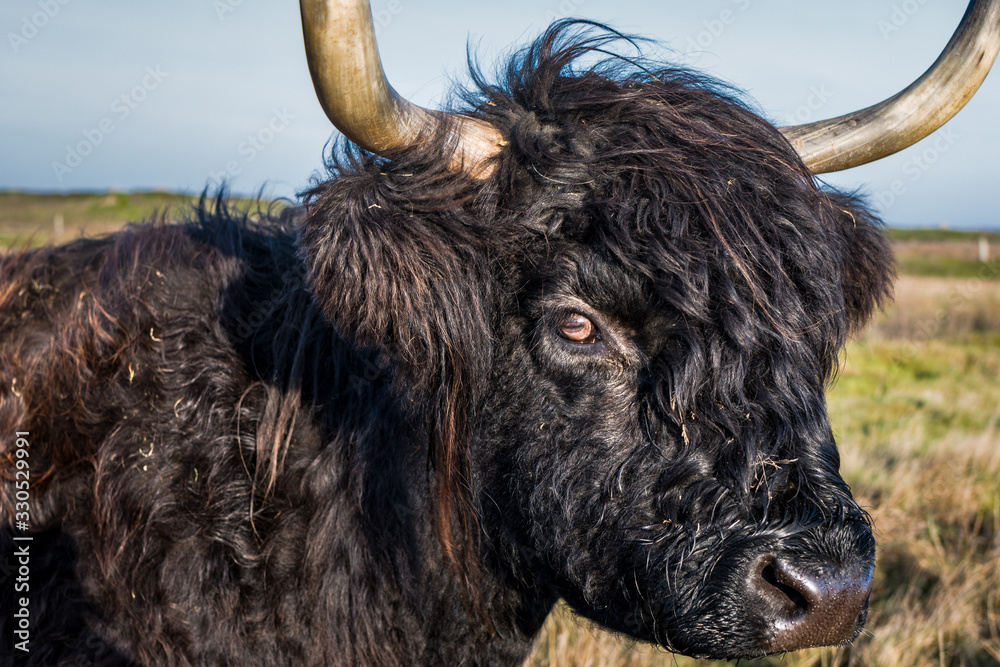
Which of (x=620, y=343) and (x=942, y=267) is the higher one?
(x=620, y=343)

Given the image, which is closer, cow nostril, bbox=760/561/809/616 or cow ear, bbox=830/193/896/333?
cow nostril, bbox=760/561/809/616

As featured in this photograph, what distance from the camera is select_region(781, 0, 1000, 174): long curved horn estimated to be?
2.41 metres

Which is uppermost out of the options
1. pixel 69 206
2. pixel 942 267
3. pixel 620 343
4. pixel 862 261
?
pixel 862 261

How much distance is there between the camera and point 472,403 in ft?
7.31

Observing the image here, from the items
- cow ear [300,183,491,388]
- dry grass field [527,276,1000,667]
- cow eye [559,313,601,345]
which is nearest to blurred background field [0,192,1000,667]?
dry grass field [527,276,1000,667]

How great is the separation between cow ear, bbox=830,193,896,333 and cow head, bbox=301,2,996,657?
0.29 meters

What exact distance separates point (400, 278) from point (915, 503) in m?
5.62

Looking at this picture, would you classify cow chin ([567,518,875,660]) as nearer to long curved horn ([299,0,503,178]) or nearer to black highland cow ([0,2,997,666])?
black highland cow ([0,2,997,666])

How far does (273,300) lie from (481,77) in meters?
1.14

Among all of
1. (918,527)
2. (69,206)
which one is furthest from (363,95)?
(69,206)

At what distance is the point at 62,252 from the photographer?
3.05 metres

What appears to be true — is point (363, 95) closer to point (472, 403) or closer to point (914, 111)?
point (472, 403)

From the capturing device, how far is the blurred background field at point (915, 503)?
417 cm

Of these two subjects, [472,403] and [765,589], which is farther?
[472,403]
